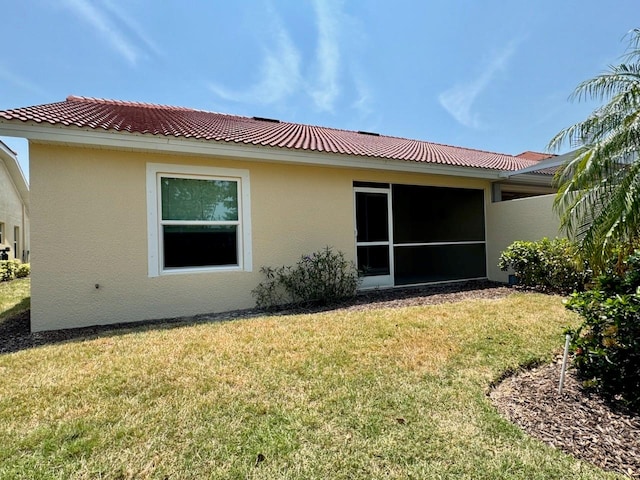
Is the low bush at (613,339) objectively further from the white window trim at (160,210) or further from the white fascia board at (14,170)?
the white fascia board at (14,170)

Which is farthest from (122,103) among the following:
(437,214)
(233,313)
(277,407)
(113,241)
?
(437,214)

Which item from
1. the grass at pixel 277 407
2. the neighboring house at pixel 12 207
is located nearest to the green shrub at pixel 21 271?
the neighboring house at pixel 12 207

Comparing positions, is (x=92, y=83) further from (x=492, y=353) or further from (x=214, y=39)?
(x=492, y=353)

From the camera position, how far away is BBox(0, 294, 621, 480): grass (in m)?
2.23

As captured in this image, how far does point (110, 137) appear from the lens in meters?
A: 5.91

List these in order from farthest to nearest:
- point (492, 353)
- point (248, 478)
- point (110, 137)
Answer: point (110, 137), point (492, 353), point (248, 478)

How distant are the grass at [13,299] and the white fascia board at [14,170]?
705cm

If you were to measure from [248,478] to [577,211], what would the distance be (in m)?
7.19

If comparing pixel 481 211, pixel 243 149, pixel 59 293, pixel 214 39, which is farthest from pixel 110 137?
pixel 481 211

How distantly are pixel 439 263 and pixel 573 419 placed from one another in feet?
32.8

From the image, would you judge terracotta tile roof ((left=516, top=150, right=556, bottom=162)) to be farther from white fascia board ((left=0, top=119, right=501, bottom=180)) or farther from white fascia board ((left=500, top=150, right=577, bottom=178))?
white fascia board ((left=0, top=119, right=501, bottom=180))

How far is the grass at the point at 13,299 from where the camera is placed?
768 cm

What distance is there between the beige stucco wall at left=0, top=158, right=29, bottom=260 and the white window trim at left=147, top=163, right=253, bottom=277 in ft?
50.4

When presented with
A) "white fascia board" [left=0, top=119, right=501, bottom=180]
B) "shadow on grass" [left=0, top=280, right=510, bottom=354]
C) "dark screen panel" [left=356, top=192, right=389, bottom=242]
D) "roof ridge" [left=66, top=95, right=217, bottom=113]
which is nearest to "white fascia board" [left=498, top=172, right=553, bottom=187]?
"white fascia board" [left=0, top=119, right=501, bottom=180]
